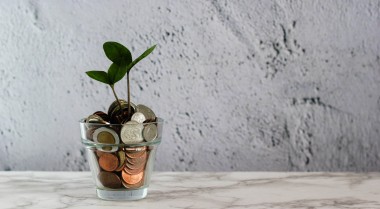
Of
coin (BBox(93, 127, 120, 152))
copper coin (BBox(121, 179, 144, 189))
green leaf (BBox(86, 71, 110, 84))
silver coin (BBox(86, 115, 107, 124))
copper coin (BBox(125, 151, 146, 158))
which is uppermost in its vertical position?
green leaf (BBox(86, 71, 110, 84))

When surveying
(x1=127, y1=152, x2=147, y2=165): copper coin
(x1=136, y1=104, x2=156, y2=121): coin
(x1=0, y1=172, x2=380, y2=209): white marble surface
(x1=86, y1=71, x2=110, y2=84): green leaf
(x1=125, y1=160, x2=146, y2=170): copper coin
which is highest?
(x1=86, y1=71, x2=110, y2=84): green leaf

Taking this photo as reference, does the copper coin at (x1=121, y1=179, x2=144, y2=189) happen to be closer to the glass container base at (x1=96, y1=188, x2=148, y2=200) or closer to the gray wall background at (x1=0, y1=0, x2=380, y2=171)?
the glass container base at (x1=96, y1=188, x2=148, y2=200)

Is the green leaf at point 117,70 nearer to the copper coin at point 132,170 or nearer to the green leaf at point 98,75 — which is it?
the green leaf at point 98,75

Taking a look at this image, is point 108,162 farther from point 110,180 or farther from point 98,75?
point 98,75

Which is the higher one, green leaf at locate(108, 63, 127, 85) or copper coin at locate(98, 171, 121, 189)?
green leaf at locate(108, 63, 127, 85)

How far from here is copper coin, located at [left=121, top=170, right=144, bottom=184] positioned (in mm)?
1041

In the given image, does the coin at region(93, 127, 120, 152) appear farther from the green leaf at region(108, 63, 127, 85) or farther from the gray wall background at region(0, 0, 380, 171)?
the gray wall background at region(0, 0, 380, 171)

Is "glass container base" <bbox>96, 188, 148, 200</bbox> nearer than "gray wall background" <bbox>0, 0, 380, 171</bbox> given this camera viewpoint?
Yes

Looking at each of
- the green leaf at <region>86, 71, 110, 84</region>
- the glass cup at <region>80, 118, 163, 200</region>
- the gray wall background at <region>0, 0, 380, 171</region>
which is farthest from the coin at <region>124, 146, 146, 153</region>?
the gray wall background at <region>0, 0, 380, 171</region>

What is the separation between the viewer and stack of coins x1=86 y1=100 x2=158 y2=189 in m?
1.03

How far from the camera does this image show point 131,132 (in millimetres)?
1026

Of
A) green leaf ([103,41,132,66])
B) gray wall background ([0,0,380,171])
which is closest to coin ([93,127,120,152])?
green leaf ([103,41,132,66])

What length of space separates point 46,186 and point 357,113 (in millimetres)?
695

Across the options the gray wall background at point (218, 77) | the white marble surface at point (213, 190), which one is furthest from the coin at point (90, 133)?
the gray wall background at point (218, 77)
